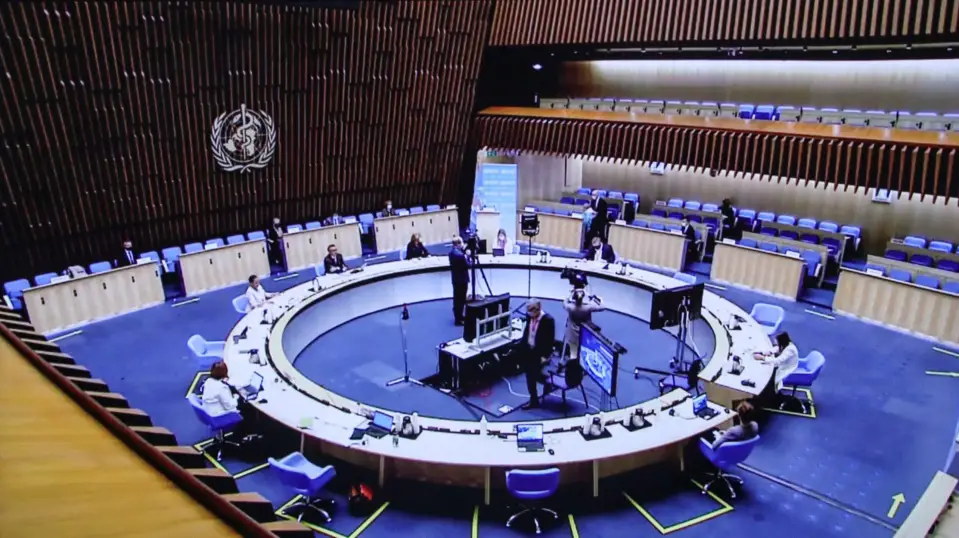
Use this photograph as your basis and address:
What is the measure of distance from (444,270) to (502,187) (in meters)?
5.40

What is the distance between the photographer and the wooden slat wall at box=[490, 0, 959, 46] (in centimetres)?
1072

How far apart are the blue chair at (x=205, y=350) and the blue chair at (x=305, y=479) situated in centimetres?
275

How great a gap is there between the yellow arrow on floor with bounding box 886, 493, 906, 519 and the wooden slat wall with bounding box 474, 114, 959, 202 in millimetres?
6060

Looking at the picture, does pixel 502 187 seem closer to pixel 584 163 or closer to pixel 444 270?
pixel 584 163

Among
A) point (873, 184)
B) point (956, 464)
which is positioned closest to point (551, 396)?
point (956, 464)

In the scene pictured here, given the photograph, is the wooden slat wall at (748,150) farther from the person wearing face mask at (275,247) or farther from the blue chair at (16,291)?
the blue chair at (16,291)

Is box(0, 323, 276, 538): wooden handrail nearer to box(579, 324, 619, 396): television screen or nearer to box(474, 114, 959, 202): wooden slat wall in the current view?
box(579, 324, 619, 396): television screen

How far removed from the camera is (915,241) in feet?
42.5

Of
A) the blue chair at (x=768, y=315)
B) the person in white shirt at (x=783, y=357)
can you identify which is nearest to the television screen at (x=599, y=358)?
the person in white shirt at (x=783, y=357)

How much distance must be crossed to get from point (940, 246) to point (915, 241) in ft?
1.49

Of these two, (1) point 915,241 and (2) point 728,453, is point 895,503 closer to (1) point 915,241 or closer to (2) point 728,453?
(2) point 728,453

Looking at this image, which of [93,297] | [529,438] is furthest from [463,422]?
[93,297]

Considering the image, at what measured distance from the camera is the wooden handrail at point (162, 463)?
261cm

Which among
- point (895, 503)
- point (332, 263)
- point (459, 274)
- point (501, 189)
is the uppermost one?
point (501, 189)
